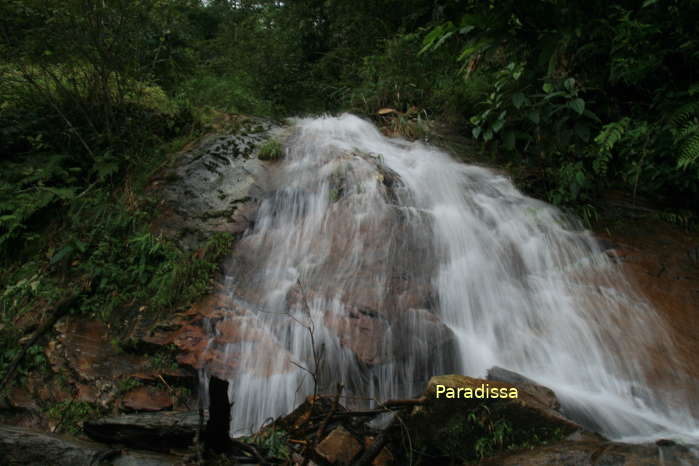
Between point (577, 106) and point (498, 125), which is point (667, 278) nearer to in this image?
point (577, 106)

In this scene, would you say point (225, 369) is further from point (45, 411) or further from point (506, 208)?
point (506, 208)

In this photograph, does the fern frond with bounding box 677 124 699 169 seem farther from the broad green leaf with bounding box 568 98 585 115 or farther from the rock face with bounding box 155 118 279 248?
the rock face with bounding box 155 118 279 248

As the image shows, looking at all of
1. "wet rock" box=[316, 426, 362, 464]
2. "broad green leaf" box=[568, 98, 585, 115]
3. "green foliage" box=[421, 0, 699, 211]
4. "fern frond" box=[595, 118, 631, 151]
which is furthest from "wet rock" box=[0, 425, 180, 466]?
"fern frond" box=[595, 118, 631, 151]

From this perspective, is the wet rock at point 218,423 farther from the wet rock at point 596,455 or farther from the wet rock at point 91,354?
the wet rock at point 91,354

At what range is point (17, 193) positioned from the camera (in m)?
4.80

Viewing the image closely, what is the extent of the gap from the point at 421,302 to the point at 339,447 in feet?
5.84

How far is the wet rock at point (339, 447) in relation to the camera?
2277mm

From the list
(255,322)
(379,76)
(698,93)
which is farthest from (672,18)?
(379,76)

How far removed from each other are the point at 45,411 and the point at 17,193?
2777mm

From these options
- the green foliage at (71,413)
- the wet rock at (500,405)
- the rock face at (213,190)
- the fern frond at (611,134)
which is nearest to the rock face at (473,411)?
the wet rock at (500,405)

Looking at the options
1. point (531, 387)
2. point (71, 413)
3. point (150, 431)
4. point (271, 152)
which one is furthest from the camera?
point (271, 152)

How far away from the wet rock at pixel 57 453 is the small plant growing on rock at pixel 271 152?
444cm

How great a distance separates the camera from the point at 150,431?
211 cm

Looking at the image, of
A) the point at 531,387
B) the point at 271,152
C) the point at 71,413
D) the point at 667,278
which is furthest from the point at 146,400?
the point at 667,278
